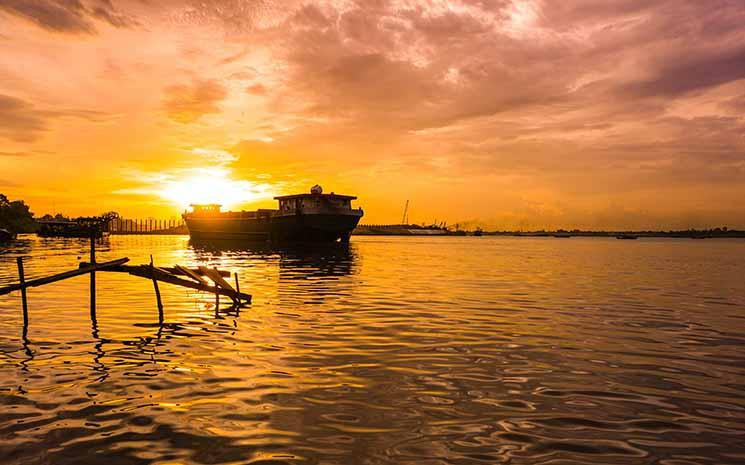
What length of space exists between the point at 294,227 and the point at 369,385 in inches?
2165

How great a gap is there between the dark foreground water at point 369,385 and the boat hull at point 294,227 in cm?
4454

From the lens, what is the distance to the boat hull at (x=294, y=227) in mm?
60531

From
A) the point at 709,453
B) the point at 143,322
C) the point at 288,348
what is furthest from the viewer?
the point at 143,322

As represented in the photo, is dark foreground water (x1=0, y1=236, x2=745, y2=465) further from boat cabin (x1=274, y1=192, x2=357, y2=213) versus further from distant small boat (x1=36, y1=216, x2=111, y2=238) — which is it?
distant small boat (x1=36, y1=216, x2=111, y2=238)

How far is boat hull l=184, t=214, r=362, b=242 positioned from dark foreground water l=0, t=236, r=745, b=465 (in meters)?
44.5

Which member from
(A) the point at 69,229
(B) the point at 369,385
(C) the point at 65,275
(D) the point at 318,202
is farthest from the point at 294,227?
(A) the point at 69,229

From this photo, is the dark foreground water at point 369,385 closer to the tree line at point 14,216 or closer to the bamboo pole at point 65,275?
the bamboo pole at point 65,275

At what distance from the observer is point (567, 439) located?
568cm

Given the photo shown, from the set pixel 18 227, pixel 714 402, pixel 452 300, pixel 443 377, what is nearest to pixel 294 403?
pixel 443 377

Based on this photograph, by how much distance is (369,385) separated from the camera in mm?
7652

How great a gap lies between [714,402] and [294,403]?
584cm

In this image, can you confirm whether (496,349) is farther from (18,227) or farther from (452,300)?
(18,227)

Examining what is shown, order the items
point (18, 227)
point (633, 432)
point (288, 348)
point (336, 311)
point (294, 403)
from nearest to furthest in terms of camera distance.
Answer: point (633, 432) < point (294, 403) < point (288, 348) < point (336, 311) < point (18, 227)

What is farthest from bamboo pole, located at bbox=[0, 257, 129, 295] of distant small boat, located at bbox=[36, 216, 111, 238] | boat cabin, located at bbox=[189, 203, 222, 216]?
distant small boat, located at bbox=[36, 216, 111, 238]
